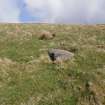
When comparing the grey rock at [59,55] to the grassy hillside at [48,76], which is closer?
the grassy hillside at [48,76]

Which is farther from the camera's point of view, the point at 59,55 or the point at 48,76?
the point at 59,55

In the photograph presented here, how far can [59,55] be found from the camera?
22.2 metres

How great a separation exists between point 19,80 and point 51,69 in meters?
2.50

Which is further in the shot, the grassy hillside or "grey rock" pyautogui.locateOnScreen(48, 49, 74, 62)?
"grey rock" pyautogui.locateOnScreen(48, 49, 74, 62)

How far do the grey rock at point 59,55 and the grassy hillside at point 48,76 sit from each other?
44cm

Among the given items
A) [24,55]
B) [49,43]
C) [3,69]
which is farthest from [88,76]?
[49,43]

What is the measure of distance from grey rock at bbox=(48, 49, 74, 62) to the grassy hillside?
1.45 ft

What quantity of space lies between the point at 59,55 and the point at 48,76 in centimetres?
360

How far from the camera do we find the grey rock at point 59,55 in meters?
21.7

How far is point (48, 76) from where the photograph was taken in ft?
61.9

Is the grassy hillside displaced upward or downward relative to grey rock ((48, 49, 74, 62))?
downward

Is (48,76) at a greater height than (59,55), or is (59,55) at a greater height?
(59,55)

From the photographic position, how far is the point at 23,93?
17.0m

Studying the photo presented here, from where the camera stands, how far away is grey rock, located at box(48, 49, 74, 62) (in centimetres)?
2169
